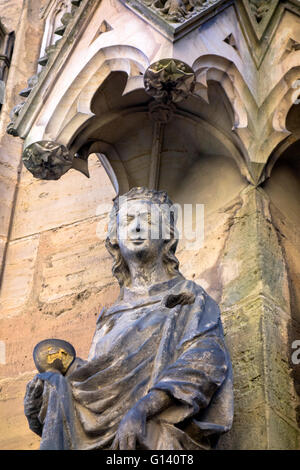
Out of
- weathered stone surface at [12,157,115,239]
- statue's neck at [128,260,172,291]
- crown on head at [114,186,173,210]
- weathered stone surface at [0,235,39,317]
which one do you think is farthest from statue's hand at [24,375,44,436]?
weathered stone surface at [12,157,115,239]

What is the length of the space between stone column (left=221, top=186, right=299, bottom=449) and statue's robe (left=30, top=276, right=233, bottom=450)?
17.5 inches

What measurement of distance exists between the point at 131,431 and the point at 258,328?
136 cm

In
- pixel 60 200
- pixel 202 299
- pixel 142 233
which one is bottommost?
pixel 202 299

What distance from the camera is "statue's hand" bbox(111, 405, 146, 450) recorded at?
5160 millimetres

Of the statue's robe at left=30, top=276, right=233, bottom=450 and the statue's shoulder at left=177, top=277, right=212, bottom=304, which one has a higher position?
the statue's shoulder at left=177, top=277, right=212, bottom=304

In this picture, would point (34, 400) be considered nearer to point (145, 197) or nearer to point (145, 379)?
point (145, 379)

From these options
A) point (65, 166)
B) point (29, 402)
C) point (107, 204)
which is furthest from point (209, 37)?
point (29, 402)

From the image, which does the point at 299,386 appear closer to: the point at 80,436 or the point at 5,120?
the point at 80,436

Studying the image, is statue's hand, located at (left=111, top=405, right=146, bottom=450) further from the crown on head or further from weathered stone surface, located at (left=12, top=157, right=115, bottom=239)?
weathered stone surface, located at (left=12, top=157, right=115, bottom=239)

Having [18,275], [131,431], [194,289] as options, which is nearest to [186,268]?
[194,289]

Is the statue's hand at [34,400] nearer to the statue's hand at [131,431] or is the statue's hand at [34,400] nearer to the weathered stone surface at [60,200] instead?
the statue's hand at [131,431]

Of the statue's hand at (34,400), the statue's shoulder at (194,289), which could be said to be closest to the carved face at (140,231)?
the statue's shoulder at (194,289)

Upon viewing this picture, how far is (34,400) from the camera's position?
5.69 metres
